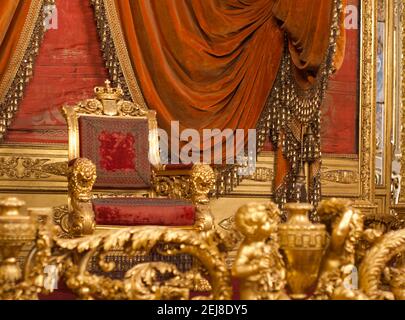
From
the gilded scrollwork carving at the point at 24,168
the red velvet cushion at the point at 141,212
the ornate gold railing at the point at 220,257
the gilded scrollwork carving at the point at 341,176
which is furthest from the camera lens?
the gilded scrollwork carving at the point at 341,176

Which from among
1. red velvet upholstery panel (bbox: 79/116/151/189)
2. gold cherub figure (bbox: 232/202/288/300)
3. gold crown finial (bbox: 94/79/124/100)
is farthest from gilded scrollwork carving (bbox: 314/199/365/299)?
gold crown finial (bbox: 94/79/124/100)

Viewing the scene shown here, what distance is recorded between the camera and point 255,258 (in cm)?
224

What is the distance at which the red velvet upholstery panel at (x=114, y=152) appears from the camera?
4.29 meters

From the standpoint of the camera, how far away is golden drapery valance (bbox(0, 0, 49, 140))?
4.70 metres

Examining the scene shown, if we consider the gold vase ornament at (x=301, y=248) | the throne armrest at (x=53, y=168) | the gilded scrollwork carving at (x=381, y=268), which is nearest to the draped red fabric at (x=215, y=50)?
the throne armrest at (x=53, y=168)

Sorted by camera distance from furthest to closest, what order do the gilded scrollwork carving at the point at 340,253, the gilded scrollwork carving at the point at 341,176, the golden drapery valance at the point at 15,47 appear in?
the gilded scrollwork carving at the point at 341,176, the golden drapery valance at the point at 15,47, the gilded scrollwork carving at the point at 340,253

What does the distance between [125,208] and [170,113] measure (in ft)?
4.98

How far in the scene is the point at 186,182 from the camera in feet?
13.9

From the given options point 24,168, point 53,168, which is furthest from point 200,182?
point 24,168

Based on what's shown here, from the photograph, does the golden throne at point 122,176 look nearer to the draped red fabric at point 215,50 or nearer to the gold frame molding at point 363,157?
the draped red fabric at point 215,50

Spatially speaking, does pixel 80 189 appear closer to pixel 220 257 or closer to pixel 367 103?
pixel 220 257

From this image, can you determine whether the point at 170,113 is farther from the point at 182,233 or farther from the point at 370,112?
the point at 182,233

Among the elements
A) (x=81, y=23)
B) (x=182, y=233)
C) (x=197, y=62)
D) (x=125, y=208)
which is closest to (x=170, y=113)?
(x=197, y=62)
